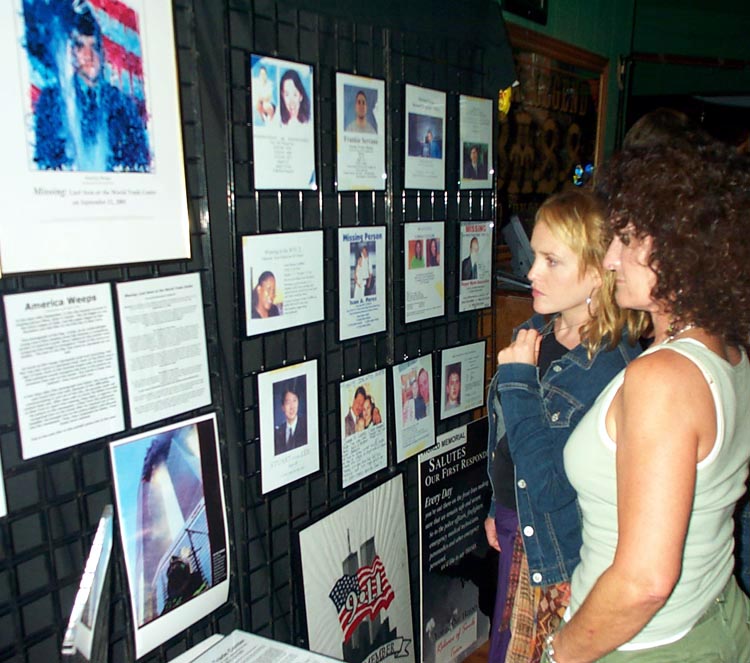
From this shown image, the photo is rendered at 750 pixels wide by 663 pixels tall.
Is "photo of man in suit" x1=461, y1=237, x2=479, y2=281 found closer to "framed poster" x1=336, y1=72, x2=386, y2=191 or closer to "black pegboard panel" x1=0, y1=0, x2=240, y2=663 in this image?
"framed poster" x1=336, y1=72, x2=386, y2=191

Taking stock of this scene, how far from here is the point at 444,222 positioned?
2.34 m

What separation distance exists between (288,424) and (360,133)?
2.77 feet

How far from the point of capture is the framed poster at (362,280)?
1.97 metres

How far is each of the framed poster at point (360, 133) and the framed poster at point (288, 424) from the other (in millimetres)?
548

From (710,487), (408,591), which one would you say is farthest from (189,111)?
(408,591)

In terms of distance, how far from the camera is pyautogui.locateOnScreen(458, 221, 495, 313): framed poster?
245 cm

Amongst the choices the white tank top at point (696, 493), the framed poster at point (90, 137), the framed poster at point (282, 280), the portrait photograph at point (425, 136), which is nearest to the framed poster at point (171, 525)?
the framed poster at point (282, 280)

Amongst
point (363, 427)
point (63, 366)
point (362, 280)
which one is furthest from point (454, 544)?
point (63, 366)

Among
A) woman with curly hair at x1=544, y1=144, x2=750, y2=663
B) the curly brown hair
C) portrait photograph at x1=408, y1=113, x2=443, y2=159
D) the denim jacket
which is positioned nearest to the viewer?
woman with curly hair at x1=544, y1=144, x2=750, y2=663

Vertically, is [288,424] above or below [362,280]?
below

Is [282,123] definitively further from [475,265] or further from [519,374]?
[475,265]

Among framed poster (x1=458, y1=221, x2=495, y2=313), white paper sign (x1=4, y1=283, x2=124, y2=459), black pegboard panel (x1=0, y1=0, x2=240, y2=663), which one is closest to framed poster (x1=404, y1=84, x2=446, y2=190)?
framed poster (x1=458, y1=221, x2=495, y2=313)

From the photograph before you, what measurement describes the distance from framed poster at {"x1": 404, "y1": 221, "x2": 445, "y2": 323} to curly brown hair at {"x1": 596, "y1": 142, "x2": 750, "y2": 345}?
1.03 metres

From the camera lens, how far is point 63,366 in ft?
4.22
